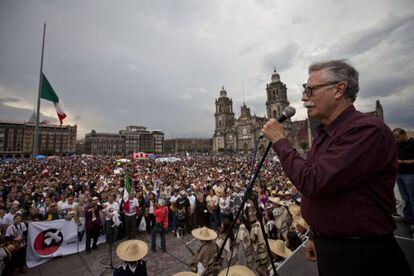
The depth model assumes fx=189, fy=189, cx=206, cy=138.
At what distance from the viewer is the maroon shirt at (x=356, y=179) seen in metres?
1.11

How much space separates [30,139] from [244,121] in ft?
322

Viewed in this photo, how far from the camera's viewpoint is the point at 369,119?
1.23 m

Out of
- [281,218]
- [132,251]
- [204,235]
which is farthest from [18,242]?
[281,218]

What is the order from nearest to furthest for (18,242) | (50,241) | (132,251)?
(132,251) < (18,242) < (50,241)

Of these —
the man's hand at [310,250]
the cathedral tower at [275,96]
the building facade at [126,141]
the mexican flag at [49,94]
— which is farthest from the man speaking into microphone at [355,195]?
the building facade at [126,141]

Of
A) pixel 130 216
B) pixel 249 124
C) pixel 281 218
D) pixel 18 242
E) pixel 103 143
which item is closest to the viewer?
pixel 18 242


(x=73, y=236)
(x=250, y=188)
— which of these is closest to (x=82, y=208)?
(x=73, y=236)

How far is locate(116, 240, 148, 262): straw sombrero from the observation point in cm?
356

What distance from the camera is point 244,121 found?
7581cm

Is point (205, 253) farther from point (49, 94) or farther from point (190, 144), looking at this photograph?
point (190, 144)

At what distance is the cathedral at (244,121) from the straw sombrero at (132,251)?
5643 cm

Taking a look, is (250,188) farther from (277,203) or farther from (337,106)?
(277,203)

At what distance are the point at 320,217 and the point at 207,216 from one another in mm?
8575

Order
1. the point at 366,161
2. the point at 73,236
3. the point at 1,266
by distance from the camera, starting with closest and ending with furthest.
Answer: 1. the point at 366,161
2. the point at 1,266
3. the point at 73,236
